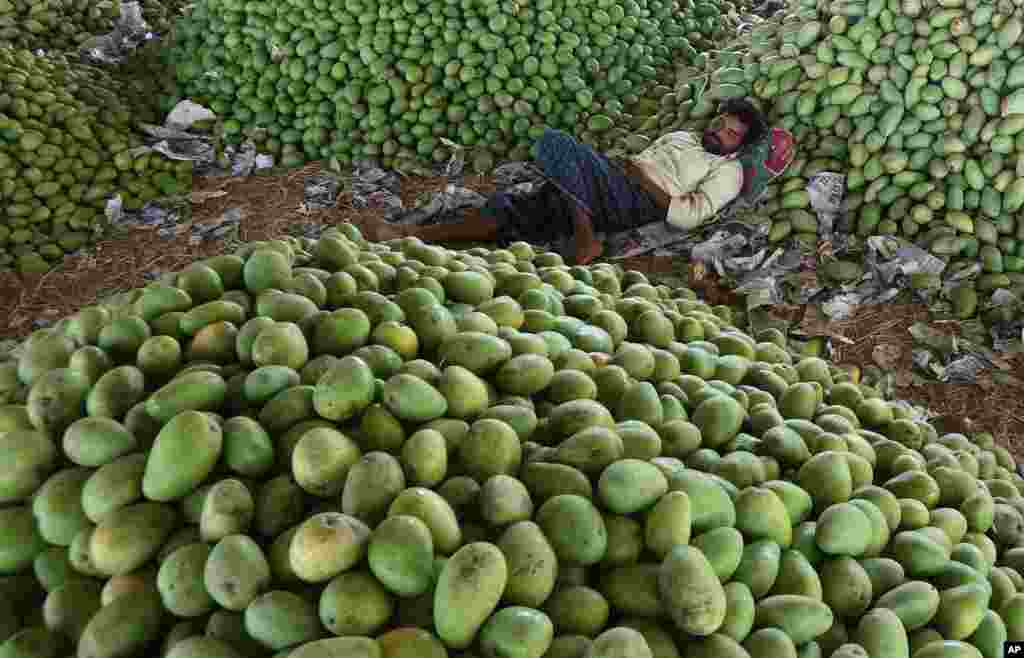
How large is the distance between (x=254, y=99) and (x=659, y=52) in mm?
2891

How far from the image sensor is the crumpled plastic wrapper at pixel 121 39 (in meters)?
5.41

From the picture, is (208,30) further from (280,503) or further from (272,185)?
(280,503)

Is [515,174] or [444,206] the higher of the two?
[515,174]

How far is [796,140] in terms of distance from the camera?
4.25 metres

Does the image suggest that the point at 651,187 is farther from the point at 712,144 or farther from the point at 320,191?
the point at 320,191

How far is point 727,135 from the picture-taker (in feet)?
14.0

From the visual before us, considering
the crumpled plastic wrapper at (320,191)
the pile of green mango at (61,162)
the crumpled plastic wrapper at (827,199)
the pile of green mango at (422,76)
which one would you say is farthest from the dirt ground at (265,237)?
the crumpled plastic wrapper at (827,199)

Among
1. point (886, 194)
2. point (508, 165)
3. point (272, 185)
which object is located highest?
point (886, 194)

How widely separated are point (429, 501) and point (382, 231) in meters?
2.93

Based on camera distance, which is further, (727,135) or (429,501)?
(727,135)

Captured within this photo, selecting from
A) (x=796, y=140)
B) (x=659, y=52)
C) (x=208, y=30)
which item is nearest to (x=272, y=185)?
(x=208, y=30)

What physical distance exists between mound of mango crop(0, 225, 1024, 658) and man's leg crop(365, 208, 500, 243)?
2318 millimetres

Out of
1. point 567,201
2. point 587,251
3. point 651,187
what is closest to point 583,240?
point 587,251

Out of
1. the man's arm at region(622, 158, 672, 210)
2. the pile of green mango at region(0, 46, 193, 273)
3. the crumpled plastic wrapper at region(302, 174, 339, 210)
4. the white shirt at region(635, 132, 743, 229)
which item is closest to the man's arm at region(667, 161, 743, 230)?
the white shirt at region(635, 132, 743, 229)
